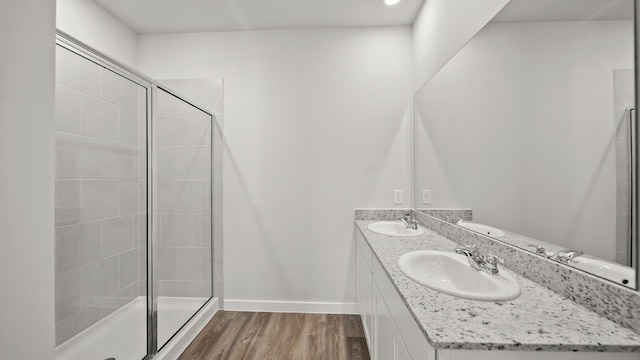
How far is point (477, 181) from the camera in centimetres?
144

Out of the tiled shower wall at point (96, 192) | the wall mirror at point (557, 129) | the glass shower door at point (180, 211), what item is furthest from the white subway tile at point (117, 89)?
the wall mirror at point (557, 129)

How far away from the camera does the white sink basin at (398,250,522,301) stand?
2.95 ft

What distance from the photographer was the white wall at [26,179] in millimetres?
619

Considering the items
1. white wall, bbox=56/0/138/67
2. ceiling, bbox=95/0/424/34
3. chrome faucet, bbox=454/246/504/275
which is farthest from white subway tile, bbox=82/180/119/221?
chrome faucet, bbox=454/246/504/275

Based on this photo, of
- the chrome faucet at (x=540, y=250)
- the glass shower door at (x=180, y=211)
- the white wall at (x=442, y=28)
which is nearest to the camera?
the chrome faucet at (x=540, y=250)

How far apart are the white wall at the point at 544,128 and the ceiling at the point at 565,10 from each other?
0.02 meters

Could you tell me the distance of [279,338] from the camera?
204 centimetres

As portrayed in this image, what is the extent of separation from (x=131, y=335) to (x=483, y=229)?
86.5 inches

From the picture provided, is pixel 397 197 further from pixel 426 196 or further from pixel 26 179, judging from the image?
pixel 26 179

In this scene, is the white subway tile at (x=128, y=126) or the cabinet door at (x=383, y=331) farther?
the white subway tile at (x=128, y=126)

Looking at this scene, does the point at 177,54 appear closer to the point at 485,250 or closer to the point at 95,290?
the point at 95,290

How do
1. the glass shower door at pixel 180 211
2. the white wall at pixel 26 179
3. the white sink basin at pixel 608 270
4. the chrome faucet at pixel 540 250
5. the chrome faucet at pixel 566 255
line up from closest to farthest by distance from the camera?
the white wall at pixel 26 179
the white sink basin at pixel 608 270
the chrome faucet at pixel 566 255
the chrome faucet at pixel 540 250
the glass shower door at pixel 180 211

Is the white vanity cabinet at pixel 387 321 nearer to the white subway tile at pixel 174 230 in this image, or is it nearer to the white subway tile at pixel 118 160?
the white subway tile at pixel 174 230

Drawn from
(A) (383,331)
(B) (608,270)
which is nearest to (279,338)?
(A) (383,331)
